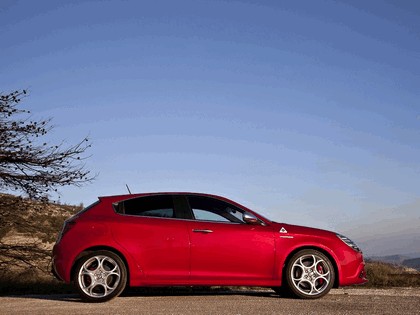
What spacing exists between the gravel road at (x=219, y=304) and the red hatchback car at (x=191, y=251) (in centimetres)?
27

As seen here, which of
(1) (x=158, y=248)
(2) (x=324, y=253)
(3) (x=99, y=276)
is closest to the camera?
(3) (x=99, y=276)

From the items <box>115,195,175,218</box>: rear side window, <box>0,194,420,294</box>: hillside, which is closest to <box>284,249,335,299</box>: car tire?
<box>115,195,175,218</box>: rear side window

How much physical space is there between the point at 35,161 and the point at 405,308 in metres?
9.33

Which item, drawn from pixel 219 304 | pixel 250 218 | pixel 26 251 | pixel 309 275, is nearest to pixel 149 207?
pixel 250 218

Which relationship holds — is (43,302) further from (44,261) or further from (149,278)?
(44,261)

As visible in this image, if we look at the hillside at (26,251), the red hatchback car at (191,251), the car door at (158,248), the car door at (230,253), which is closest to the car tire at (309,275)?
the red hatchback car at (191,251)

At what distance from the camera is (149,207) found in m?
8.48

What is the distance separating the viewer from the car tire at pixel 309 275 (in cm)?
820

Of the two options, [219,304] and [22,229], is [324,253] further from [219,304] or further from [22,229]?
[22,229]

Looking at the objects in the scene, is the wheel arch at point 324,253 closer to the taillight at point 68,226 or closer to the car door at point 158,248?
the car door at point 158,248

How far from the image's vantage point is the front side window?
330 inches

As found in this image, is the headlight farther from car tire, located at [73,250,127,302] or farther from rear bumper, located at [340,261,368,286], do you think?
car tire, located at [73,250,127,302]

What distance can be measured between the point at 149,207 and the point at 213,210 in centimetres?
97

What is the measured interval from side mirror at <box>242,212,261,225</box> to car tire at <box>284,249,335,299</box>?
29.7 inches
